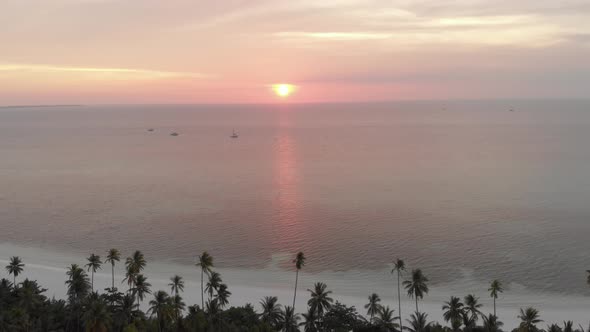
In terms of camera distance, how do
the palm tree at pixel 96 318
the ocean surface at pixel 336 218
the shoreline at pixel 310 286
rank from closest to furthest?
the palm tree at pixel 96 318, the shoreline at pixel 310 286, the ocean surface at pixel 336 218

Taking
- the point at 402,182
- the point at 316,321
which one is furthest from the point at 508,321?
the point at 402,182

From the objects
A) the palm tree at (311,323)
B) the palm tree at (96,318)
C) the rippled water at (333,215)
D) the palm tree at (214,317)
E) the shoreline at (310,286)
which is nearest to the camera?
the palm tree at (96,318)

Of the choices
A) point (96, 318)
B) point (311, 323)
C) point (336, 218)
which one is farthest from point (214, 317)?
point (336, 218)

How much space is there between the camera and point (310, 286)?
7075 centimetres

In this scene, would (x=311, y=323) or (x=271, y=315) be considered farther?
(x=271, y=315)

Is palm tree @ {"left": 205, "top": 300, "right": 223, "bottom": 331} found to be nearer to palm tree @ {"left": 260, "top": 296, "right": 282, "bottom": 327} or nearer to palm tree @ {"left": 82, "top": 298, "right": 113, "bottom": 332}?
palm tree @ {"left": 260, "top": 296, "right": 282, "bottom": 327}

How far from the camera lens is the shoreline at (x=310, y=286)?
207ft

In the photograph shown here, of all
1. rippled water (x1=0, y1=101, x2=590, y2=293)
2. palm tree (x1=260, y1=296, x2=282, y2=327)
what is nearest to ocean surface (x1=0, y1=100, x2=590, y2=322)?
rippled water (x1=0, y1=101, x2=590, y2=293)

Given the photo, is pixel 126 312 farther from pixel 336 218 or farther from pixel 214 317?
pixel 336 218

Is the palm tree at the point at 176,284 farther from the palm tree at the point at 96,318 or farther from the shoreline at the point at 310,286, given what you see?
the palm tree at the point at 96,318

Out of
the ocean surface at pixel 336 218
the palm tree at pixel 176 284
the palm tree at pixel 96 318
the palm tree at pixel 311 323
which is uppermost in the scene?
the ocean surface at pixel 336 218

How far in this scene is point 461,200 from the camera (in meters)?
119

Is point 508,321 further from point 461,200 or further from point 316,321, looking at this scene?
point 461,200

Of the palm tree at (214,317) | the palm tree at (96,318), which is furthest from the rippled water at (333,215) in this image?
the palm tree at (96,318)
